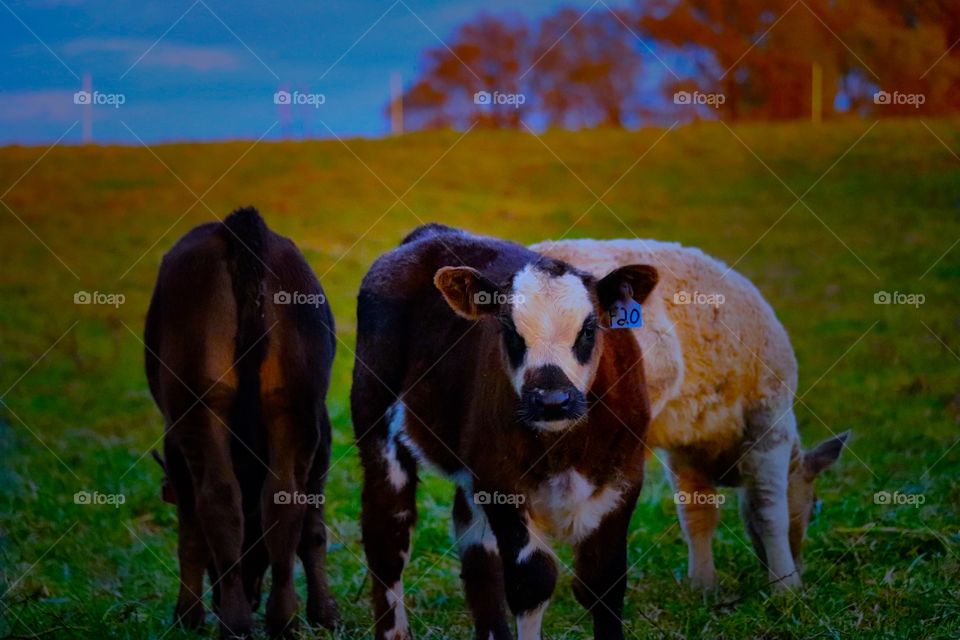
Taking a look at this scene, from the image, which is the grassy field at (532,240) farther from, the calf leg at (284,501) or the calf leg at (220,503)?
the calf leg at (220,503)

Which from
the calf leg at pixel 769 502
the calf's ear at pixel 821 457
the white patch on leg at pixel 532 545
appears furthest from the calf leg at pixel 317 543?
the calf's ear at pixel 821 457

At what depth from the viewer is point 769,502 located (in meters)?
6.97

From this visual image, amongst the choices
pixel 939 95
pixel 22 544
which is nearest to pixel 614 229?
pixel 939 95

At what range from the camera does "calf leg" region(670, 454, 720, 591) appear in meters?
6.98

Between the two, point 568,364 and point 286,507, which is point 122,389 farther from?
point 568,364

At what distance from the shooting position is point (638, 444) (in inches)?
213

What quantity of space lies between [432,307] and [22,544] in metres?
3.66

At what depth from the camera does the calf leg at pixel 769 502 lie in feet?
22.5
